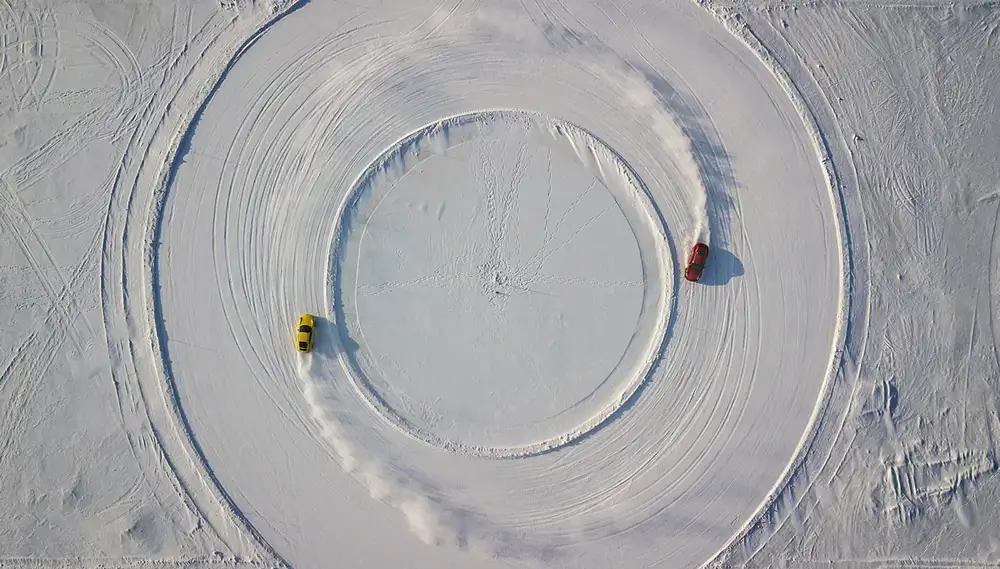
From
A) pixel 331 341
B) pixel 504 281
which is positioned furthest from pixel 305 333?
pixel 504 281

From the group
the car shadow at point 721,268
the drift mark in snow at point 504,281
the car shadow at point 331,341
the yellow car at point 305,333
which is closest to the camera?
the yellow car at point 305,333

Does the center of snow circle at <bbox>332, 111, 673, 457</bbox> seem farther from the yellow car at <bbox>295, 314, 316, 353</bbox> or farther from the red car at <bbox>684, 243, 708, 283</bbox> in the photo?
the yellow car at <bbox>295, 314, 316, 353</bbox>

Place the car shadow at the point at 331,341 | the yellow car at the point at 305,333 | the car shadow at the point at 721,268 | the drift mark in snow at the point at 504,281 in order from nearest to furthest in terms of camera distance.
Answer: the yellow car at the point at 305,333, the drift mark in snow at the point at 504,281, the car shadow at the point at 331,341, the car shadow at the point at 721,268

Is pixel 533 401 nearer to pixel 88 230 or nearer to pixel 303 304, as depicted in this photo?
pixel 303 304

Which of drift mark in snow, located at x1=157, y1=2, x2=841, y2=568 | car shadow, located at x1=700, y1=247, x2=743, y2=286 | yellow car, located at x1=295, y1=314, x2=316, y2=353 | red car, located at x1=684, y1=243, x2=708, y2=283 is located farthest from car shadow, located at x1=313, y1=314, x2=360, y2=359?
car shadow, located at x1=700, y1=247, x2=743, y2=286

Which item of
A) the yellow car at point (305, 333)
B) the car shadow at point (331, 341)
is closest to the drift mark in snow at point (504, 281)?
the car shadow at point (331, 341)

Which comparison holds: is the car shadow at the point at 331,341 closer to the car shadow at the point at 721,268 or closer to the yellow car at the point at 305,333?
the yellow car at the point at 305,333

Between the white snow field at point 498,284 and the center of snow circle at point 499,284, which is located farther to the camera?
the center of snow circle at point 499,284
